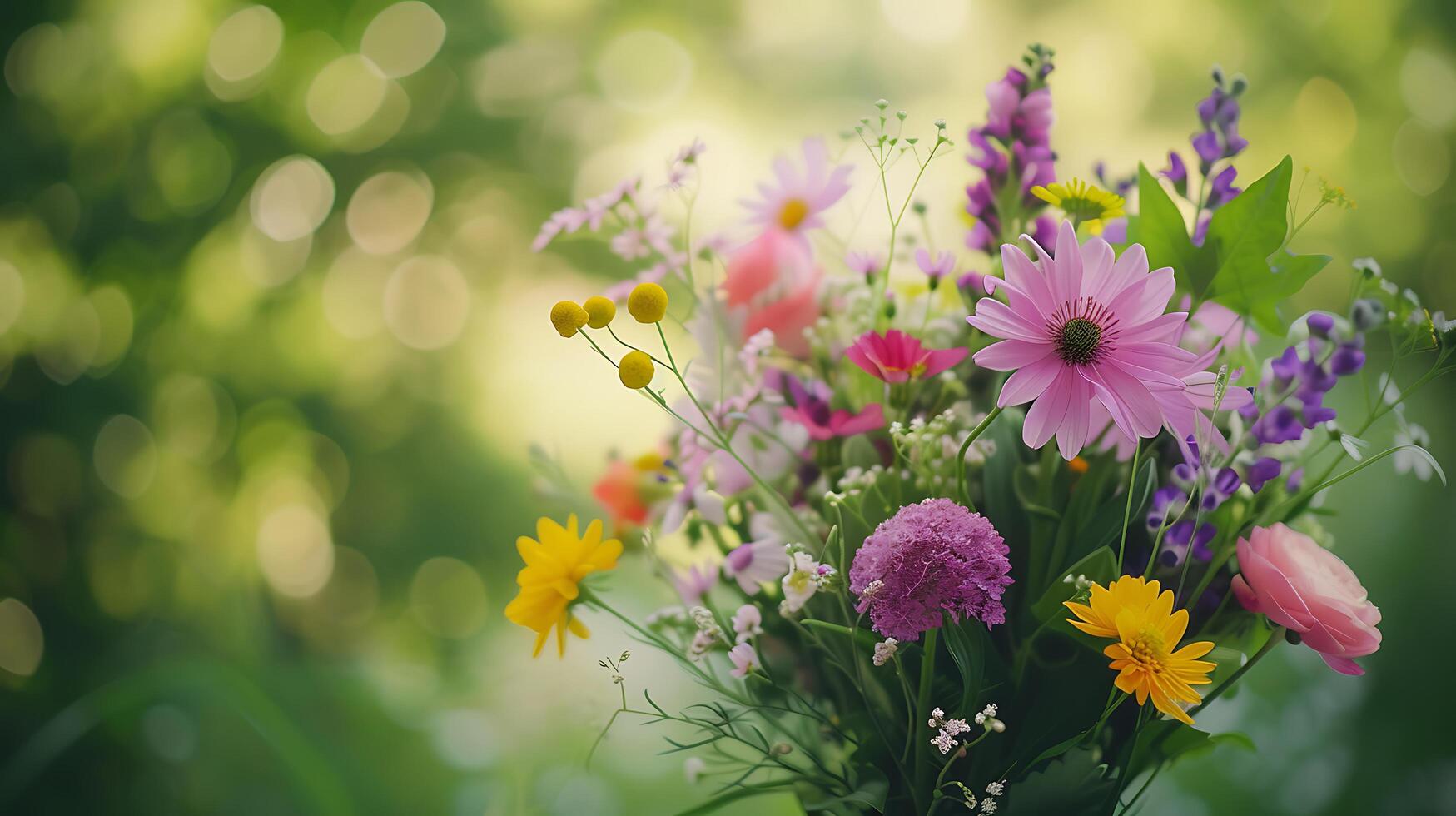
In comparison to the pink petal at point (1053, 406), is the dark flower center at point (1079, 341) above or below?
above

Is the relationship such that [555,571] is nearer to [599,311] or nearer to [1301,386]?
[599,311]

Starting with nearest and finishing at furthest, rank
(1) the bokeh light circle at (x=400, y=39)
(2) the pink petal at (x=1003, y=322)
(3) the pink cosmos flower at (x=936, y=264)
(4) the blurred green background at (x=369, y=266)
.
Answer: (2) the pink petal at (x=1003, y=322), (3) the pink cosmos flower at (x=936, y=264), (4) the blurred green background at (x=369, y=266), (1) the bokeh light circle at (x=400, y=39)

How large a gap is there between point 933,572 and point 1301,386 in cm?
18

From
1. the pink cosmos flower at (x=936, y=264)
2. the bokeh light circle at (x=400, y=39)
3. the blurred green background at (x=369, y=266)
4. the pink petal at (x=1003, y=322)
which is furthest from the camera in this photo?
the bokeh light circle at (x=400, y=39)

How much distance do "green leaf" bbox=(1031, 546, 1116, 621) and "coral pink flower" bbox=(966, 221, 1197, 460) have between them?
0.19ft

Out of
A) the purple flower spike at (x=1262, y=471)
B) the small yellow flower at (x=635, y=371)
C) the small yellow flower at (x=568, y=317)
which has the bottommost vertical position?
the small yellow flower at (x=635, y=371)

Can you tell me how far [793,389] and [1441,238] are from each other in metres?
0.88

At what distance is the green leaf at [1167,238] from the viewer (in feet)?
1.18

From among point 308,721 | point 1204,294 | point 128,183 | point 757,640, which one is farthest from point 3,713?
point 1204,294

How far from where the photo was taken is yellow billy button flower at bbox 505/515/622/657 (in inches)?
15.0

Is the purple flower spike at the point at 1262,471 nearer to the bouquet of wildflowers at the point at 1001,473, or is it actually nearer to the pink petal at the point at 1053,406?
the bouquet of wildflowers at the point at 1001,473

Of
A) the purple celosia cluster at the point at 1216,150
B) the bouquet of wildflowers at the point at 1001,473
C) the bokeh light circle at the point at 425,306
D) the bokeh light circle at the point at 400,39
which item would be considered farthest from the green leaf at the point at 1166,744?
the bokeh light circle at the point at 400,39

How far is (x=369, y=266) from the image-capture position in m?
1.11

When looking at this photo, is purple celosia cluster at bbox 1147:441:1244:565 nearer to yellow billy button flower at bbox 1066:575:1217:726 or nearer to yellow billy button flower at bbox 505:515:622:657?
yellow billy button flower at bbox 1066:575:1217:726
